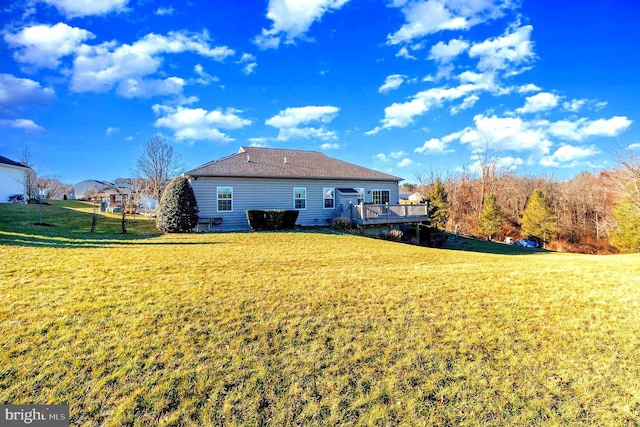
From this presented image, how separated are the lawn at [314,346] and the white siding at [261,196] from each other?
925cm

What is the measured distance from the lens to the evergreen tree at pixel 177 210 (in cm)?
1512

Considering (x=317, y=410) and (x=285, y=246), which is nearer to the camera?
(x=317, y=410)

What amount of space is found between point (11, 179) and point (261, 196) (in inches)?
859

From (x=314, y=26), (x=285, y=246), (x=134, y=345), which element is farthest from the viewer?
(x=314, y=26)

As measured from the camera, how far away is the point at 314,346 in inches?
169

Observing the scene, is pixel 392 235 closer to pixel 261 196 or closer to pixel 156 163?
pixel 261 196

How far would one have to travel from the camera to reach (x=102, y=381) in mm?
3439

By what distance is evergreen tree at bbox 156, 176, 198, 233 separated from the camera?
49.6 ft

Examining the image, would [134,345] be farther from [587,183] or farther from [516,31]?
[587,183]

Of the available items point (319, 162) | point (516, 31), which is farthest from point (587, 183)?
point (319, 162)

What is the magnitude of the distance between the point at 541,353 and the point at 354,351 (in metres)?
2.71

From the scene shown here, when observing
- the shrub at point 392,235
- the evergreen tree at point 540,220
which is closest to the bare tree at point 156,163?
the shrub at point 392,235

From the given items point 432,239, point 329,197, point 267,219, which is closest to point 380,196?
point 329,197

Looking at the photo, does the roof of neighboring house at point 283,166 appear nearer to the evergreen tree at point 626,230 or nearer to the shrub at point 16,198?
the shrub at point 16,198
